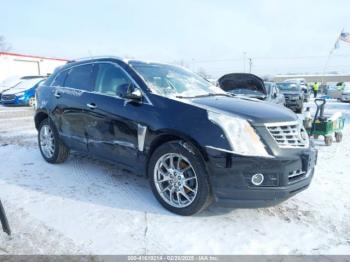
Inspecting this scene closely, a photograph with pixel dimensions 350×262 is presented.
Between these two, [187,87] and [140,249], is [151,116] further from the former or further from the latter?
[140,249]

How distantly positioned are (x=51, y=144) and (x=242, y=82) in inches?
251

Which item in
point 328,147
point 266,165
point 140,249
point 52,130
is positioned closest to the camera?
point 140,249

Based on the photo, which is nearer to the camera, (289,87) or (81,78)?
(81,78)

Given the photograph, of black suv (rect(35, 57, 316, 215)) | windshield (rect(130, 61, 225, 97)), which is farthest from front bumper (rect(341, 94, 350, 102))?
black suv (rect(35, 57, 316, 215))

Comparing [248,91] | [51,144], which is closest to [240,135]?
[51,144]

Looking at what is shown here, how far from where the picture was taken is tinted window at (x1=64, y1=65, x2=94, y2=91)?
Result: 4.58 meters

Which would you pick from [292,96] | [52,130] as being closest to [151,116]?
[52,130]

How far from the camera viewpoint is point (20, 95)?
16.1m

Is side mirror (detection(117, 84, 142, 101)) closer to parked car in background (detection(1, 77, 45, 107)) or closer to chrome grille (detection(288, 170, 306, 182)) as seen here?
chrome grille (detection(288, 170, 306, 182))

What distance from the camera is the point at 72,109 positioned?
4715 millimetres

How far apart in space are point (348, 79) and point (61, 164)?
69.7 meters

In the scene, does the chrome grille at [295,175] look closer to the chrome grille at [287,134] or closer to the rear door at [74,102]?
the chrome grille at [287,134]

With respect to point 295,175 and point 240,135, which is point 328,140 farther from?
point 240,135

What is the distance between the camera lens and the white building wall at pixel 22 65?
24.1 metres
